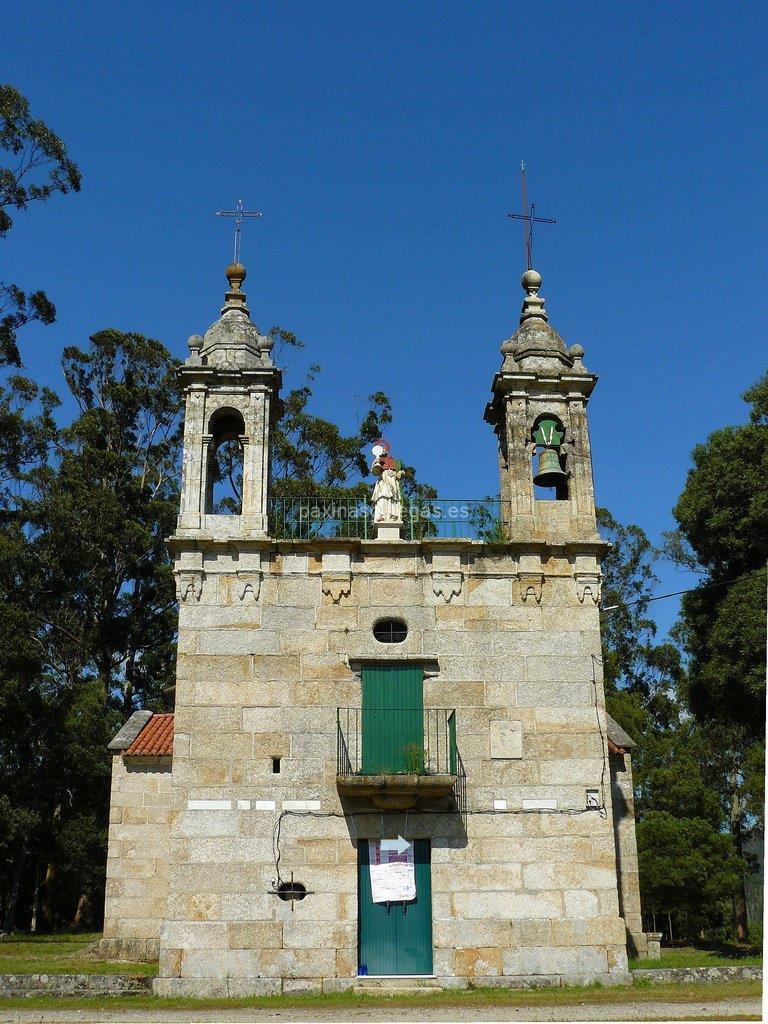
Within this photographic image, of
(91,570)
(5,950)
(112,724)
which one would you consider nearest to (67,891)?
(112,724)

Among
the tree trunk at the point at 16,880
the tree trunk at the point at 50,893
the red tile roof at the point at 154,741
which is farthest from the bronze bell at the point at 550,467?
the tree trunk at the point at 50,893

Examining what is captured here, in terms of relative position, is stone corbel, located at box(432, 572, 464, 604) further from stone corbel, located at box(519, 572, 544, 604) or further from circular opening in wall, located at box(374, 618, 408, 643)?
stone corbel, located at box(519, 572, 544, 604)

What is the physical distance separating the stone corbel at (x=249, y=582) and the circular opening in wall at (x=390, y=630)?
1.89m

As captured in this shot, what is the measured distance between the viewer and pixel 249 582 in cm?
1498

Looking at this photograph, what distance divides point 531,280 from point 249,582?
758 cm

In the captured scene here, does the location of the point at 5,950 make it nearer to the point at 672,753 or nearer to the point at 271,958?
the point at 271,958

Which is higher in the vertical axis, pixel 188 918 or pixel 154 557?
pixel 154 557

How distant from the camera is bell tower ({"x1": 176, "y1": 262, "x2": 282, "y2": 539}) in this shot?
15344 millimetres

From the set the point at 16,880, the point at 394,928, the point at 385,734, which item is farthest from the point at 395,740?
the point at 16,880

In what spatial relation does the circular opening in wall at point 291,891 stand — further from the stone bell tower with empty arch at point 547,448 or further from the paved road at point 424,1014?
the stone bell tower with empty arch at point 547,448

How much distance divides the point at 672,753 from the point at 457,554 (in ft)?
60.0

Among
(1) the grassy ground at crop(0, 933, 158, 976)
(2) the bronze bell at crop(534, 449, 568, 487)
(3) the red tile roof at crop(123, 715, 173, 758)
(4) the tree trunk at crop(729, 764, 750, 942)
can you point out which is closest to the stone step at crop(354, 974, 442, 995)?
(1) the grassy ground at crop(0, 933, 158, 976)

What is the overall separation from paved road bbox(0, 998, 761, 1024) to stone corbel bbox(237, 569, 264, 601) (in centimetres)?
570

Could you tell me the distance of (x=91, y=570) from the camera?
33.6 m
